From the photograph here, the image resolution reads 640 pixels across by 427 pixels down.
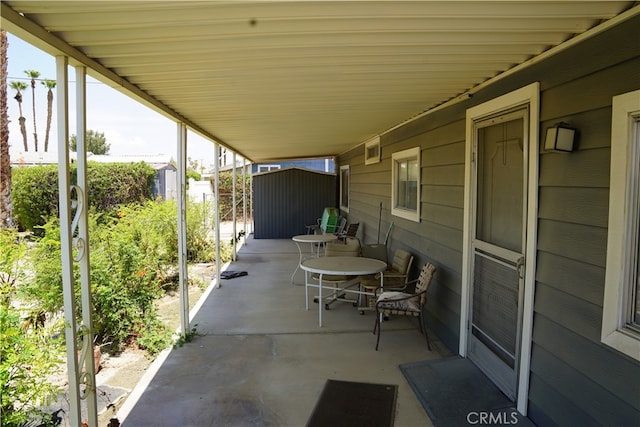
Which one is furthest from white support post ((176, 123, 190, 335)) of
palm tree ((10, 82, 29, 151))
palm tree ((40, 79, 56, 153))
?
palm tree ((10, 82, 29, 151))

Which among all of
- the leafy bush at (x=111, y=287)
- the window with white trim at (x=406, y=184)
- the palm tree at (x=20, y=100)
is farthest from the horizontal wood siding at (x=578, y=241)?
the palm tree at (x=20, y=100)

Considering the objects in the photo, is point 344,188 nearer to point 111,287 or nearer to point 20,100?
point 111,287

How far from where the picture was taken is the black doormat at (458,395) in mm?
2564

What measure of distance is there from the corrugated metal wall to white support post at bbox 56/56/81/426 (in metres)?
9.68

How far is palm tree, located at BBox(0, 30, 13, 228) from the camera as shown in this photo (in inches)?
220

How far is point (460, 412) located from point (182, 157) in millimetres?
3339

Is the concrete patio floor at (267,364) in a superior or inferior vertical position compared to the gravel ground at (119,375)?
superior

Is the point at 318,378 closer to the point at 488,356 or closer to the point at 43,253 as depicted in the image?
the point at 488,356

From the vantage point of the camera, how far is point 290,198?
11.7 m

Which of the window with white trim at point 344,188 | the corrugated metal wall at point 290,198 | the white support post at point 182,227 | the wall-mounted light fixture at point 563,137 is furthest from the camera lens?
the corrugated metal wall at point 290,198

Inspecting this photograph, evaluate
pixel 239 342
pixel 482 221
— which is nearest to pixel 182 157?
pixel 239 342

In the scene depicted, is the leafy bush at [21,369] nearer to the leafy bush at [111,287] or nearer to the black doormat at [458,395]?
the leafy bush at [111,287]

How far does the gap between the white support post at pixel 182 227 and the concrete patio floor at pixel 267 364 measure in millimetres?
263

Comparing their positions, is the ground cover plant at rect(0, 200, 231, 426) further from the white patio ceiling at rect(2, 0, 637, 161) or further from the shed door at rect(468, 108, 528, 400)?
the shed door at rect(468, 108, 528, 400)
